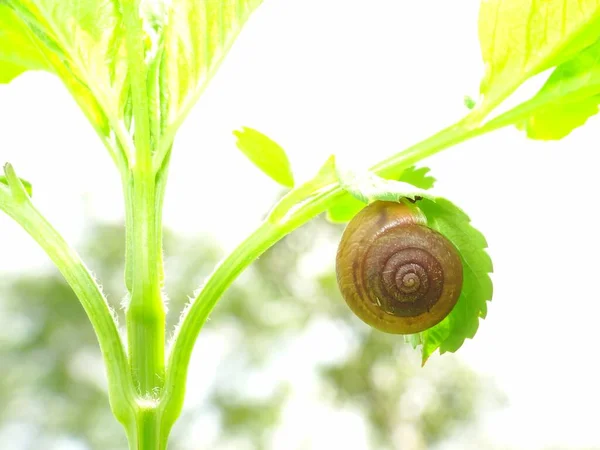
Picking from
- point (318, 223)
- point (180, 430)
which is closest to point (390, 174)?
point (318, 223)

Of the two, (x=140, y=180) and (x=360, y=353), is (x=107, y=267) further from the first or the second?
(x=140, y=180)

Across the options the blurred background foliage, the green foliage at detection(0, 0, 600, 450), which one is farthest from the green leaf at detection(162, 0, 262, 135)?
the blurred background foliage

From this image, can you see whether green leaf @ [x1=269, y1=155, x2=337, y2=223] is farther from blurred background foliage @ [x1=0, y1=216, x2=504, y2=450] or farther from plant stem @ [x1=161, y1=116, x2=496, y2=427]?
blurred background foliage @ [x1=0, y1=216, x2=504, y2=450]

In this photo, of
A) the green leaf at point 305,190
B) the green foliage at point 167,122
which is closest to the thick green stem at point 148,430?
the green foliage at point 167,122

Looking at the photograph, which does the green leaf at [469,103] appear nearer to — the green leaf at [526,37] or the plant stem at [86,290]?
the green leaf at [526,37]

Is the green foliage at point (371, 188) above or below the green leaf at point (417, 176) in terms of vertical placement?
below

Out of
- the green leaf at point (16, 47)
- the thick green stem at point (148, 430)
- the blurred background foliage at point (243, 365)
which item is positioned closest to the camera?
the thick green stem at point (148, 430)

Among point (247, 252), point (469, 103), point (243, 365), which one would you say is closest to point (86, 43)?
point (247, 252)
